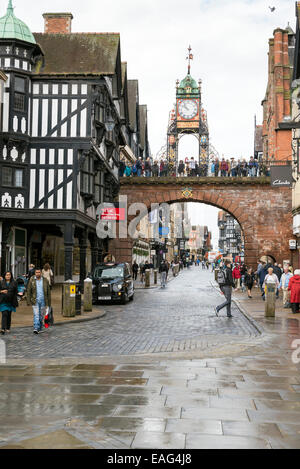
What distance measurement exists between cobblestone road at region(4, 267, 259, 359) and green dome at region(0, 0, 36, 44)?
44.0 feet

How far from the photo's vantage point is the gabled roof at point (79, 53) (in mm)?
24969

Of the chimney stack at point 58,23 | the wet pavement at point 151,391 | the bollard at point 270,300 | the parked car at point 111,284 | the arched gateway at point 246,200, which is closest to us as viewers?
the wet pavement at point 151,391

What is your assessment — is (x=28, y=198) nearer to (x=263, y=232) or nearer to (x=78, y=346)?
(x=78, y=346)

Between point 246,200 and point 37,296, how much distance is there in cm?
2635

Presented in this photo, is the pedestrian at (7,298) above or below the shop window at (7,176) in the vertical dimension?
below

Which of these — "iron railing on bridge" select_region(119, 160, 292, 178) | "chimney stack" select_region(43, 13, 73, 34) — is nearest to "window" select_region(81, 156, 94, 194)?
"chimney stack" select_region(43, 13, 73, 34)

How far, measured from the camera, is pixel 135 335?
477 inches

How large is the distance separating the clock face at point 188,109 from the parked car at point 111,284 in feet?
85.8

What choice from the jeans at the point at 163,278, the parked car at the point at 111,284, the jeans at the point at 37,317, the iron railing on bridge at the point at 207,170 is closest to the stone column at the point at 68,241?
the parked car at the point at 111,284

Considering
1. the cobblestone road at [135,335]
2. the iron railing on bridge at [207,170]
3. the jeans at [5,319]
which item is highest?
the iron railing on bridge at [207,170]

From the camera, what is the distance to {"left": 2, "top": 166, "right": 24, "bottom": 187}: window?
23.2 m

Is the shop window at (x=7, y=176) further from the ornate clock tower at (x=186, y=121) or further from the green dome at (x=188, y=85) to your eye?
the green dome at (x=188, y=85)

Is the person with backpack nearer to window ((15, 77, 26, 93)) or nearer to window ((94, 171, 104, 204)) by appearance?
window ((15, 77, 26, 93))
